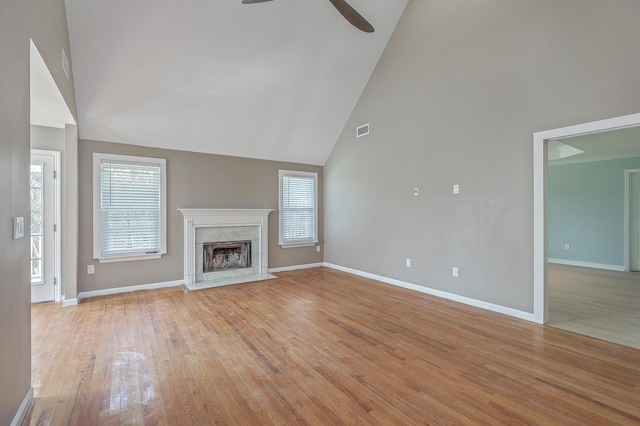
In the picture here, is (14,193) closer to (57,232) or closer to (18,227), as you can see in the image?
(18,227)

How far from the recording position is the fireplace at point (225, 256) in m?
5.38

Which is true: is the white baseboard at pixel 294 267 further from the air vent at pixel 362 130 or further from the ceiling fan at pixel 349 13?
the ceiling fan at pixel 349 13

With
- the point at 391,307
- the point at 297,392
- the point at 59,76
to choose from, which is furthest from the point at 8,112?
the point at 391,307

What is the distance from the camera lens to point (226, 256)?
564 centimetres

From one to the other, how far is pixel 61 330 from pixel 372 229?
4.47 metres

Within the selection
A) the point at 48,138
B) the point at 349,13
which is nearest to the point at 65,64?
the point at 48,138

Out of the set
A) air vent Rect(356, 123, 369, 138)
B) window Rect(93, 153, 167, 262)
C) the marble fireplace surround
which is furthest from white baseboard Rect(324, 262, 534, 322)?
window Rect(93, 153, 167, 262)

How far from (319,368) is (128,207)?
13.1 ft

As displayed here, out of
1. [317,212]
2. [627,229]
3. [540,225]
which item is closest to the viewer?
[540,225]

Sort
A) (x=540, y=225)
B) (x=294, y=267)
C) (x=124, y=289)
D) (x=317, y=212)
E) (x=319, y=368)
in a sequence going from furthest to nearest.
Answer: (x=317, y=212), (x=294, y=267), (x=124, y=289), (x=540, y=225), (x=319, y=368)

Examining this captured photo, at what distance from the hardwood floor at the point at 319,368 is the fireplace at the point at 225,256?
5.08ft

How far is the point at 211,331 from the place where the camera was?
3.12m

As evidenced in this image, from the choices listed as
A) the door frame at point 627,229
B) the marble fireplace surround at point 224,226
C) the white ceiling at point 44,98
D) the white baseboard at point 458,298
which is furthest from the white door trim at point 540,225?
the door frame at point 627,229

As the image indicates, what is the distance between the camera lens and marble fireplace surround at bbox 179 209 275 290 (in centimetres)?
505
